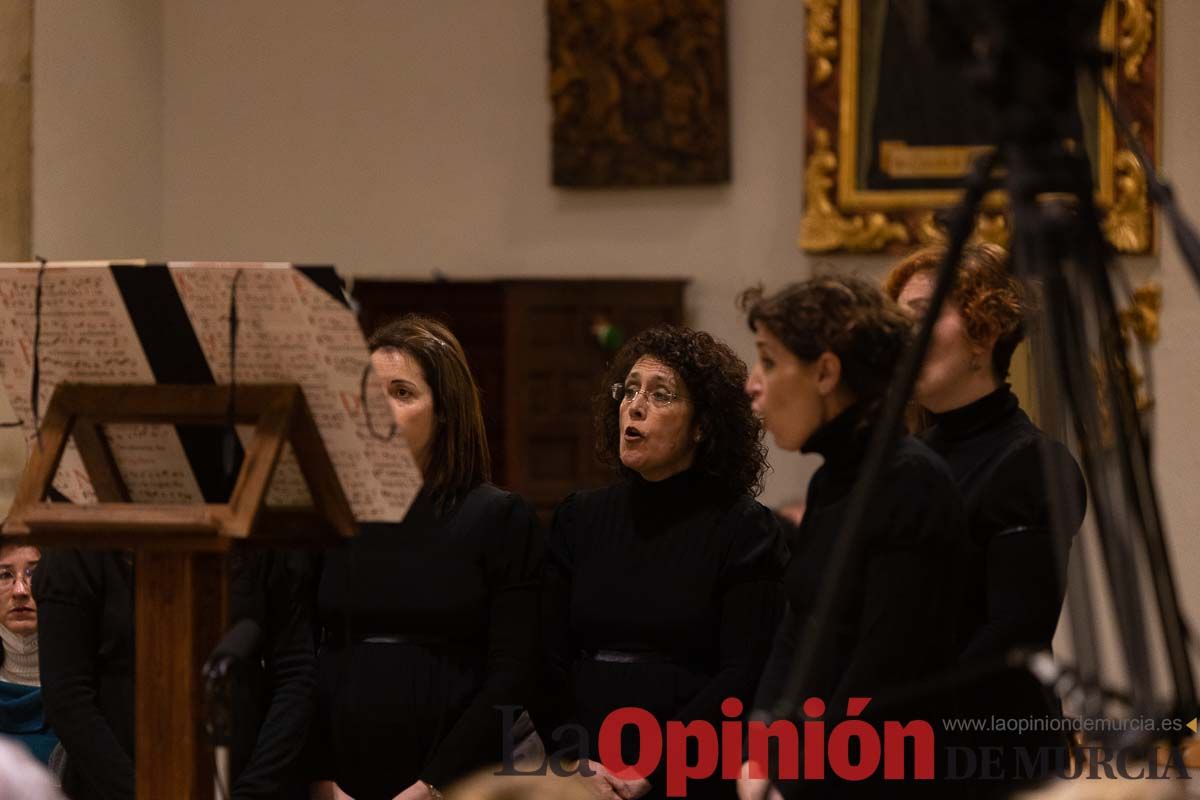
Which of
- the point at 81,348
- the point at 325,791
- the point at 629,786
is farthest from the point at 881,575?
the point at 325,791

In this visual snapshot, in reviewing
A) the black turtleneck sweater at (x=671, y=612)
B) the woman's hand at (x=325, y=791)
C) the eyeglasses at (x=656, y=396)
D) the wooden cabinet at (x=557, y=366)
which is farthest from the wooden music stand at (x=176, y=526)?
the wooden cabinet at (x=557, y=366)

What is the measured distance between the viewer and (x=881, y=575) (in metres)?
2.64

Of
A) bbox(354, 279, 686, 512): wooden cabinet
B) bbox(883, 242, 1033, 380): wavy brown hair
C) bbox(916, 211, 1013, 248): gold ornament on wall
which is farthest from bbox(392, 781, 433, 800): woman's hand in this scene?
bbox(916, 211, 1013, 248): gold ornament on wall

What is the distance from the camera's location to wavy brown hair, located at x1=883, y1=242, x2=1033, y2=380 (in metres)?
3.22

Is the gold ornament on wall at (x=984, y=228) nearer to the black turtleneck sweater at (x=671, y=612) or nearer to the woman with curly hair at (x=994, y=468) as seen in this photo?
the black turtleneck sweater at (x=671, y=612)

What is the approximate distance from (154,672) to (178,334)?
1.94 ft

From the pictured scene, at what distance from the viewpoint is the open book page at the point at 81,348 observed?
2.75 meters

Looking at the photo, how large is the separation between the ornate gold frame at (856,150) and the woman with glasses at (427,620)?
4.49m

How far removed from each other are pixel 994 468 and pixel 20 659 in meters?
2.57

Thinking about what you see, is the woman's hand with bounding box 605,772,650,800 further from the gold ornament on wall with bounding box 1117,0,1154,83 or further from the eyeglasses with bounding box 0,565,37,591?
the gold ornament on wall with bounding box 1117,0,1154,83

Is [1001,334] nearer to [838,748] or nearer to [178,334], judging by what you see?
[838,748]

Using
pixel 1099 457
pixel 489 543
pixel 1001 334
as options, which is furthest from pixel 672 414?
pixel 1099 457

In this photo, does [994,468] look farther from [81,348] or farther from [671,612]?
[81,348]

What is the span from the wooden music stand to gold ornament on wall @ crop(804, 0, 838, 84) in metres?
5.53
